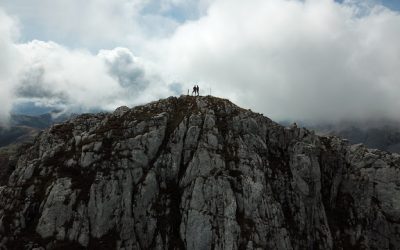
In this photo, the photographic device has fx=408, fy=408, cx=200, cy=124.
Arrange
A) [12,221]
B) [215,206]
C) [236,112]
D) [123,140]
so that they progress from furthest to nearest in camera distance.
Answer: [236,112] < [123,140] < [215,206] < [12,221]

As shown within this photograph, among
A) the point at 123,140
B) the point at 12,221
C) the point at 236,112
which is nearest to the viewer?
the point at 12,221

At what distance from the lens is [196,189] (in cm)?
8094

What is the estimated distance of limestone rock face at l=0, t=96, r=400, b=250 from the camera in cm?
7562

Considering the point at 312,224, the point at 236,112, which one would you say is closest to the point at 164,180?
the point at 236,112

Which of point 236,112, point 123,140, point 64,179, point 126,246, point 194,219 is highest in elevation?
point 236,112

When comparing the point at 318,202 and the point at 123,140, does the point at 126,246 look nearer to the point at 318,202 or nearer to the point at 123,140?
the point at 123,140

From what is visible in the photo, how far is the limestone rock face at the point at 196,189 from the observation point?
75.6 metres

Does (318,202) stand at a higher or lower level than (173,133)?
lower

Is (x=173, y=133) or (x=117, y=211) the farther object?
(x=173, y=133)

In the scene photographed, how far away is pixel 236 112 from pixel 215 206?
994 inches

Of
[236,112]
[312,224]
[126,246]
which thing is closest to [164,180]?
[126,246]

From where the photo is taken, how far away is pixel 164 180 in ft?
273

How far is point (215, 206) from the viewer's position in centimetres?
7931

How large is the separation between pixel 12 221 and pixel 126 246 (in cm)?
2112
